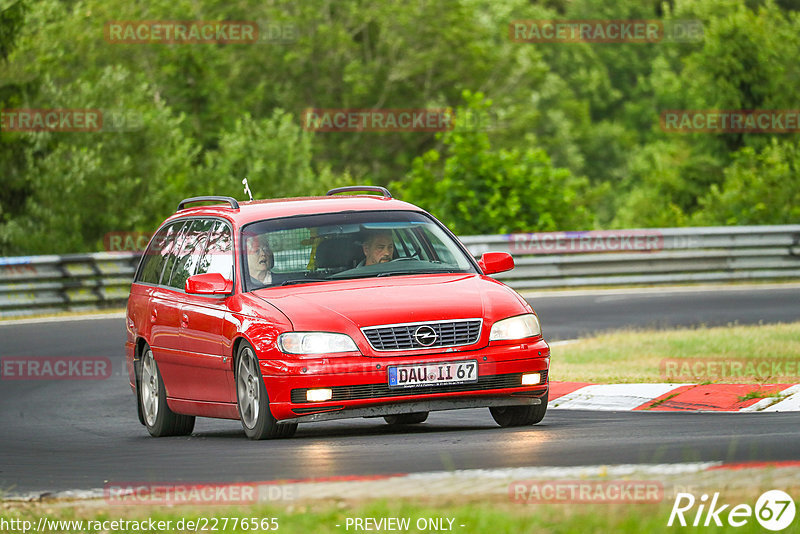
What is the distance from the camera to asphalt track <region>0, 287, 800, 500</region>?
304 inches

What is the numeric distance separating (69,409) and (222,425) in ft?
6.50

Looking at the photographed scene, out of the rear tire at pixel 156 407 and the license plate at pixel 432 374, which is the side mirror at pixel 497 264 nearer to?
the license plate at pixel 432 374

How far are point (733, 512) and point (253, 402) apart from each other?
4.57 metres

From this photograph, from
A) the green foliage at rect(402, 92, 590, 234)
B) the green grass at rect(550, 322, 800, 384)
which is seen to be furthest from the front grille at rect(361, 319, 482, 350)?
the green foliage at rect(402, 92, 590, 234)

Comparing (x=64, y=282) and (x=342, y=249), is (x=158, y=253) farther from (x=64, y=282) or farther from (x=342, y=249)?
(x=64, y=282)

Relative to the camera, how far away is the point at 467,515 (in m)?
5.81

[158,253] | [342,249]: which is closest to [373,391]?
[342,249]

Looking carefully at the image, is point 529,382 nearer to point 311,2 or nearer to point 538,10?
point 311,2

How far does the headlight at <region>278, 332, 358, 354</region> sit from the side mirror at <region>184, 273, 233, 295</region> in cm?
99

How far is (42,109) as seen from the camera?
Result: 104 feet

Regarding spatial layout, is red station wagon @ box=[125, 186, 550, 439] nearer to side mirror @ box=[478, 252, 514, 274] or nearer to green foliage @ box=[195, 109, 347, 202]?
side mirror @ box=[478, 252, 514, 274]

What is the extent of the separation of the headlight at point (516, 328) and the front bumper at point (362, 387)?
93mm

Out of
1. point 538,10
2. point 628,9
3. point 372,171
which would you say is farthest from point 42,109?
point 628,9

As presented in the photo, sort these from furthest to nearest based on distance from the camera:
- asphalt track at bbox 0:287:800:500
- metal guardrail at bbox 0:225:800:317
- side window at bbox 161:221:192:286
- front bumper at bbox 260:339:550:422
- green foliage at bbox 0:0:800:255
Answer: green foliage at bbox 0:0:800:255 < metal guardrail at bbox 0:225:800:317 < side window at bbox 161:221:192:286 < front bumper at bbox 260:339:550:422 < asphalt track at bbox 0:287:800:500
